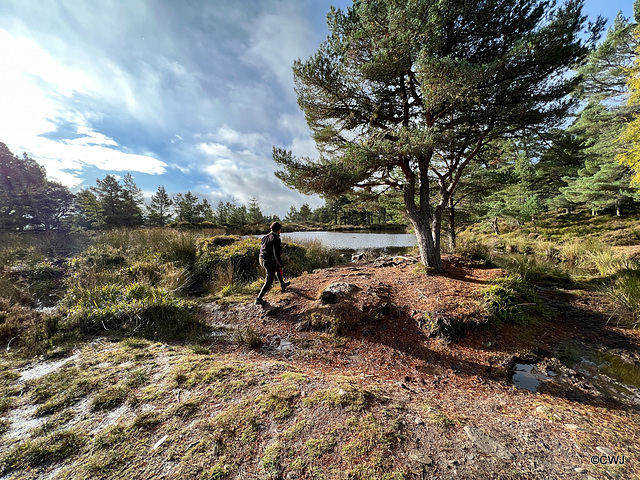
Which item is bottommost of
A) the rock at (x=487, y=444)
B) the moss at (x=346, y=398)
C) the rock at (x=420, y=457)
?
the rock at (x=487, y=444)

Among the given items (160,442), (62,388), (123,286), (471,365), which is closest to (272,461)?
(160,442)

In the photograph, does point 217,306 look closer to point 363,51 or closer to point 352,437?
point 352,437

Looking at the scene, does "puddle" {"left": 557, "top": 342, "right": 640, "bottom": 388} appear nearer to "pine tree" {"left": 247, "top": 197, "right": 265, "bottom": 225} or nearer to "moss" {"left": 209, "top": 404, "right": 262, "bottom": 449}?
"moss" {"left": 209, "top": 404, "right": 262, "bottom": 449}

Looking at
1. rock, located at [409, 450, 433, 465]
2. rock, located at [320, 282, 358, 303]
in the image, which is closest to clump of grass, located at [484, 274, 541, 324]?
rock, located at [320, 282, 358, 303]

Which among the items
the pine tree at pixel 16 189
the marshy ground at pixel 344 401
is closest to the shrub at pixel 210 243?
the marshy ground at pixel 344 401

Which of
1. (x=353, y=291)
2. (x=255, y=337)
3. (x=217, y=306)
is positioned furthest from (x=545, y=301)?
(x=217, y=306)

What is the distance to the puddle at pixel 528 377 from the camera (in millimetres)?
2941

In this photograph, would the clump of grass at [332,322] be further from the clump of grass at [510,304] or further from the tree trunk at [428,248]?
the tree trunk at [428,248]

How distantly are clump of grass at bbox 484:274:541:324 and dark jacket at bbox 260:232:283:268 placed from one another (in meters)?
4.76

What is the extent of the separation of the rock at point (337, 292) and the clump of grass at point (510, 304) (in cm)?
287

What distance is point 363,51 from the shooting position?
5699 millimetres

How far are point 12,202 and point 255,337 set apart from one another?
37.3 metres

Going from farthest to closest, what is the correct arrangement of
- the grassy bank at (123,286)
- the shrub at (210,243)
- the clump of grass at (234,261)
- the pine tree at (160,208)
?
the pine tree at (160,208) < the shrub at (210,243) < the clump of grass at (234,261) < the grassy bank at (123,286)

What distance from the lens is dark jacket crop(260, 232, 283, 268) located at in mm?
5479
